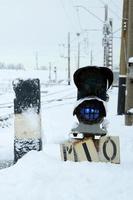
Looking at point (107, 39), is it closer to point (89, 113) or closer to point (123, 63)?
point (123, 63)

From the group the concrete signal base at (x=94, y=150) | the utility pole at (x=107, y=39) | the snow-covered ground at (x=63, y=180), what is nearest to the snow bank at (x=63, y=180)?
the snow-covered ground at (x=63, y=180)

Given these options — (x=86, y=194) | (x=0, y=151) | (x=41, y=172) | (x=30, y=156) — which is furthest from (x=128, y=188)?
(x=0, y=151)

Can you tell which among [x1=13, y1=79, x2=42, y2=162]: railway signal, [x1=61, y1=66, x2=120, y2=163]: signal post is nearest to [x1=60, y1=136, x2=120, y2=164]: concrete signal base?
[x1=61, y1=66, x2=120, y2=163]: signal post

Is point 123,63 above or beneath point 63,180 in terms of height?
above

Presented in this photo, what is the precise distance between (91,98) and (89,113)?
0.56ft

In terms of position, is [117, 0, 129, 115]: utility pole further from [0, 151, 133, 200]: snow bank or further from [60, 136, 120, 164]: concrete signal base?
[0, 151, 133, 200]: snow bank

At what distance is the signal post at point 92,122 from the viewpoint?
5594 mm

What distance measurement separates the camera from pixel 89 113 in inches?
226

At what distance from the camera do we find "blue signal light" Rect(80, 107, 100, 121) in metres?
5.70

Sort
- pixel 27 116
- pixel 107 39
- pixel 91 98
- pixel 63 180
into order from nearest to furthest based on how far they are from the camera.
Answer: pixel 63 180 < pixel 91 98 < pixel 27 116 < pixel 107 39

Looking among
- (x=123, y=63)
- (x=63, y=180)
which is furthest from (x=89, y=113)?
(x=123, y=63)

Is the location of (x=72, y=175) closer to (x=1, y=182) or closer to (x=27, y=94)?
(x=1, y=182)

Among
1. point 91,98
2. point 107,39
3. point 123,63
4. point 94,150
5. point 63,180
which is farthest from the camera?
point 107,39

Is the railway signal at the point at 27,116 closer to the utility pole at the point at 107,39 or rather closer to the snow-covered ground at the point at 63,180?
the snow-covered ground at the point at 63,180
